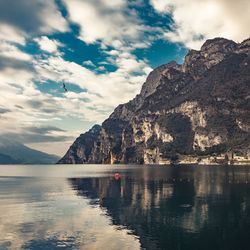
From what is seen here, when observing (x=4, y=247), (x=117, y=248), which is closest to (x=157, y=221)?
(x=117, y=248)

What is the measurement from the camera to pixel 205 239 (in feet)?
225

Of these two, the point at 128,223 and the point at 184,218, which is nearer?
the point at 128,223

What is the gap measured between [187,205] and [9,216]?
4923 cm

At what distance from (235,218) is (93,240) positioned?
124ft

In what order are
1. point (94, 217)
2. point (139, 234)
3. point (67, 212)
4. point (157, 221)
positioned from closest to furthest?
point (139, 234) → point (157, 221) → point (94, 217) → point (67, 212)

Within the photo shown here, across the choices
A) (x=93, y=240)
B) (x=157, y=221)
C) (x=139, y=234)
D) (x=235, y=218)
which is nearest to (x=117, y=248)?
(x=93, y=240)

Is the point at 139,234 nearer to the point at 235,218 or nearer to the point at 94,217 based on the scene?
the point at 94,217

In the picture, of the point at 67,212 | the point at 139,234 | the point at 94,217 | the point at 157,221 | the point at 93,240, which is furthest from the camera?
the point at 67,212

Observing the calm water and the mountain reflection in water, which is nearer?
the calm water

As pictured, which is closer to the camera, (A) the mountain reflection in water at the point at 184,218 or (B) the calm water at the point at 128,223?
(B) the calm water at the point at 128,223

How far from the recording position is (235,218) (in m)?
87.8

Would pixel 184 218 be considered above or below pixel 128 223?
above

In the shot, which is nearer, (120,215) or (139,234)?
(139,234)

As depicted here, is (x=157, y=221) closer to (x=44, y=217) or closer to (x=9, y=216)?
(x=44, y=217)
